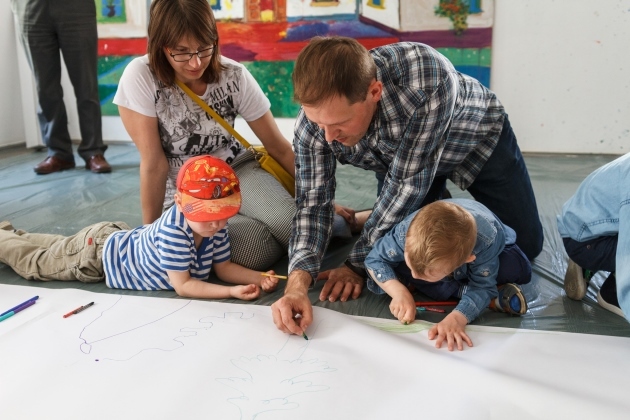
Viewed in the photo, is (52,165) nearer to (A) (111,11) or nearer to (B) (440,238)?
(A) (111,11)

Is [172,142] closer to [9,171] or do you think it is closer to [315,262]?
[315,262]

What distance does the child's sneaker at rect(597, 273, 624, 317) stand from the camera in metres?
1.48

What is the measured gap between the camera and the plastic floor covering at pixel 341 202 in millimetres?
1476

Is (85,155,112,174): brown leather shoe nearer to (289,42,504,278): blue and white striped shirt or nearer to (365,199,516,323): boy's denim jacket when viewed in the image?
(289,42,504,278): blue and white striped shirt

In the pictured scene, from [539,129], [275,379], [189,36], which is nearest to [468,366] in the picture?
[275,379]

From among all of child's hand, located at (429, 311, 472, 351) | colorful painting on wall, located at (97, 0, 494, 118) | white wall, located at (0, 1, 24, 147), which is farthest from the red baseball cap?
white wall, located at (0, 1, 24, 147)

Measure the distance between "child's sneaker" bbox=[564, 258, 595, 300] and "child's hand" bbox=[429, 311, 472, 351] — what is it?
0.37m

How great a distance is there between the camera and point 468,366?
3.94ft

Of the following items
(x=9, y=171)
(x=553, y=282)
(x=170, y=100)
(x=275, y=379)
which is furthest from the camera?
(x=9, y=171)

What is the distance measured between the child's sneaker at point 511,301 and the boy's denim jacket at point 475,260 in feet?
0.11

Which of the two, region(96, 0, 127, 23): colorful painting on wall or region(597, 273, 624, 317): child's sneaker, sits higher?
region(96, 0, 127, 23): colorful painting on wall

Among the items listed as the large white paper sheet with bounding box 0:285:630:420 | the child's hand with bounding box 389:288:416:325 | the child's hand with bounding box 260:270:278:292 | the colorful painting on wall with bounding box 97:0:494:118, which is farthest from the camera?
the colorful painting on wall with bounding box 97:0:494:118

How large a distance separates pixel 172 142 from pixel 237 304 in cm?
65

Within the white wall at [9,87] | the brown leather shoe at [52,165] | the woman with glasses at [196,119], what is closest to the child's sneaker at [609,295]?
the woman with glasses at [196,119]
